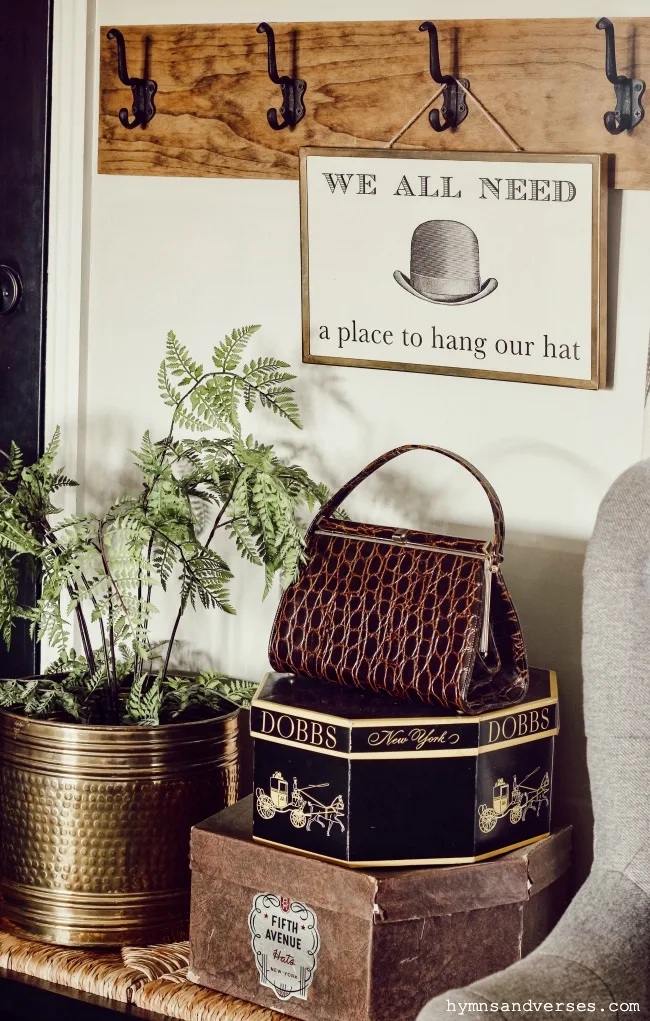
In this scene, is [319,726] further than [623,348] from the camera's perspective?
No

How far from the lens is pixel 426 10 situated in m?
1.70

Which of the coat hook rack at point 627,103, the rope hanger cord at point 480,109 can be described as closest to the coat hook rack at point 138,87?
the rope hanger cord at point 480,109

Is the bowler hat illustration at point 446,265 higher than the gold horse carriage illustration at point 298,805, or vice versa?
the bowler hat illustration at point 446,265

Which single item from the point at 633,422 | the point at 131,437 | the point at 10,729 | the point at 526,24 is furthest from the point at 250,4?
the point at 10,729

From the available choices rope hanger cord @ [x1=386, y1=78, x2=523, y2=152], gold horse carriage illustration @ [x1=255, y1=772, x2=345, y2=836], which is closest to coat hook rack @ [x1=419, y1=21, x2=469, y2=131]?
rope hanger cord @ [x1=386, y1=78, x2=523, y2=152]

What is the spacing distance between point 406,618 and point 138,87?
103 centimetres

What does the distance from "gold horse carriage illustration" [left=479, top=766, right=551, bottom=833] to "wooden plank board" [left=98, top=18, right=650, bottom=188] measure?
0.81 meters

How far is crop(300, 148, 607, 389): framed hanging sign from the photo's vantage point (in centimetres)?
161

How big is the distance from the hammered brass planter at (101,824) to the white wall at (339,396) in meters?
0.34

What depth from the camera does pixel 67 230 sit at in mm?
1994

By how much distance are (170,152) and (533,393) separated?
2.38 feet

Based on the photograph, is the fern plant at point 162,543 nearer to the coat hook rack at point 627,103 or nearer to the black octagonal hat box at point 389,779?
the black octagonal hat box at point 389,779

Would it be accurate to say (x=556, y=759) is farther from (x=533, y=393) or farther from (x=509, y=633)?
(x=533, y=393)

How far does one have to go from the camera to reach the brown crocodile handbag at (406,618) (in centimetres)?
143
